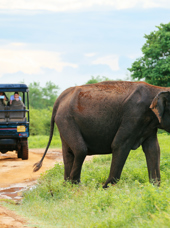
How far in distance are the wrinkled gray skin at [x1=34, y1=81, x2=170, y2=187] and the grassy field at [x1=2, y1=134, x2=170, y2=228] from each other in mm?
582

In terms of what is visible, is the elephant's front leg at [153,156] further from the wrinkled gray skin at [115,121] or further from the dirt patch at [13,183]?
the dirt patch at [13,183]

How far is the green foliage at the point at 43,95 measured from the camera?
60844 millimetres

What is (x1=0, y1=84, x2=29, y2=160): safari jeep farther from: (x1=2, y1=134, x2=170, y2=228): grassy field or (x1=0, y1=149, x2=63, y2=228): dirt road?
(x1=2, y1=134, x2=170, y2=228): grassy field

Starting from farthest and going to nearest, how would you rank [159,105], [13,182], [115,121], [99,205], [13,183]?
[13,182] → [13,183] → [115,121] → [159,105] → [99,205]

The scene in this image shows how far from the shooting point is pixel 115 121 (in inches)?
286

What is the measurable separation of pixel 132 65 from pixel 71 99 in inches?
682

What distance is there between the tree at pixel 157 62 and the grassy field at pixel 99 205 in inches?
566

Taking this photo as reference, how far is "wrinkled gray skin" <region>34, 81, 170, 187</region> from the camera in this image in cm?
713

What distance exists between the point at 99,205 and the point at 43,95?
188 feet

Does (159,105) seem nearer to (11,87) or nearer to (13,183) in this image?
(13,183)

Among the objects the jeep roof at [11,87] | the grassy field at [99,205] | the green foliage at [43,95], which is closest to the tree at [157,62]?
the jeep roof at [11,87]

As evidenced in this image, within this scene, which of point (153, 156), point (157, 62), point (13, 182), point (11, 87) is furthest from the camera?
point (157, 62)

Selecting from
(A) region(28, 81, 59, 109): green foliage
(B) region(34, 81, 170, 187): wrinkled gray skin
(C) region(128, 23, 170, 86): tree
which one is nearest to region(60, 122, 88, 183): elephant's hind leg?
(B) region(34, 81, 170, 187): wrinkled gray skin

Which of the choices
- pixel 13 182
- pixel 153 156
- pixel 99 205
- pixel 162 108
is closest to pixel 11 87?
pixel 13 182
